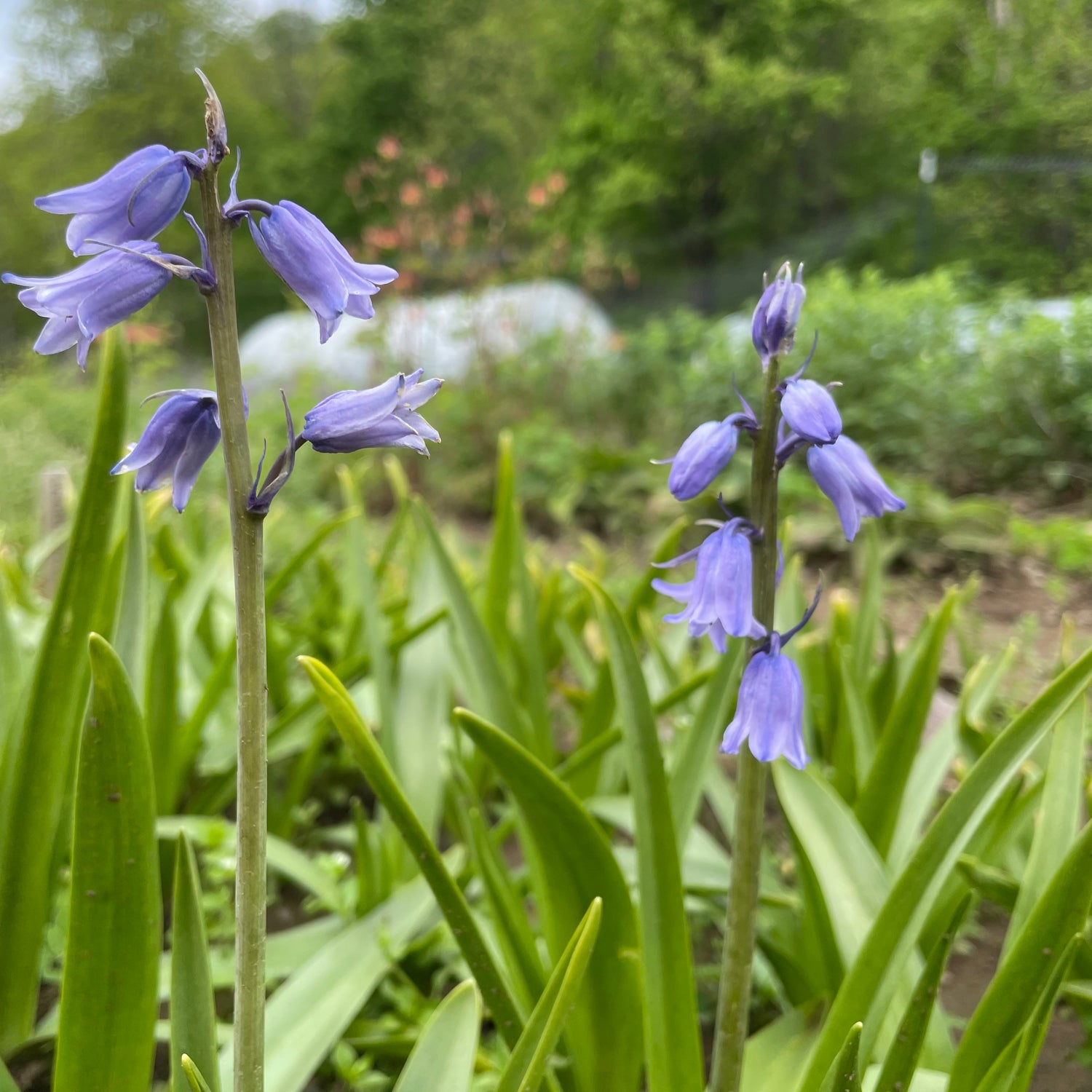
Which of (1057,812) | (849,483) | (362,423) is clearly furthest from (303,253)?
(1057,812)

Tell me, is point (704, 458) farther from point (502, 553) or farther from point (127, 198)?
point (502, 553)

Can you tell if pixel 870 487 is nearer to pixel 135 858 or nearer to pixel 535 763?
pixel 535 763

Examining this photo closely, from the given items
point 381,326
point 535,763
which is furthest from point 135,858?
point 381,326

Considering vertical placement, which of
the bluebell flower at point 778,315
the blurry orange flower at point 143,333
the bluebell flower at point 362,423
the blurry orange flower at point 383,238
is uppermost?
the blurry orange flower at point 383,238

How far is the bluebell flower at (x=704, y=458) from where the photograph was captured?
80 cm

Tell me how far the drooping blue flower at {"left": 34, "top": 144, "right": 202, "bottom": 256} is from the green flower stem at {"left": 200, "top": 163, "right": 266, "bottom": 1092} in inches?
1.6

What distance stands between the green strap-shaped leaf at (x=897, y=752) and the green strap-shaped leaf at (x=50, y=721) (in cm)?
110

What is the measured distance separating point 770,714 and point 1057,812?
57 centimetres

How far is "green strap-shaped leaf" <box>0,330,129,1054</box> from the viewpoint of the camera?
1062 mm

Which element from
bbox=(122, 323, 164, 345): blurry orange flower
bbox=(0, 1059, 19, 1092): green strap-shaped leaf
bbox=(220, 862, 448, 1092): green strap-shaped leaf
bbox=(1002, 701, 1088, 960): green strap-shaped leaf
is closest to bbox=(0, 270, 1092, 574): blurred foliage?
bbox=(122, 323, 164, 345): blurry orange flower

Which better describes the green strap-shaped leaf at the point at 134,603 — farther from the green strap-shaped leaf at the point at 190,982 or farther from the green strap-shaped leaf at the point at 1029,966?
the green strap-shaped leaf at the point at 1029,966

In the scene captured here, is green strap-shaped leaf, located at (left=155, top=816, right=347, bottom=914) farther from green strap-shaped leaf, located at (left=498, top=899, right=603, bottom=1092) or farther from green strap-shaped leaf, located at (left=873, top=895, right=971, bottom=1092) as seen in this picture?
green strap-shaped leaf, located at (left=873, top=895, right=971, bottom=1092)

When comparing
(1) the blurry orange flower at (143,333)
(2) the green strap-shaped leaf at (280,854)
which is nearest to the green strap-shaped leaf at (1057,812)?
(2) the green strap-shaped leaf at (280,854)

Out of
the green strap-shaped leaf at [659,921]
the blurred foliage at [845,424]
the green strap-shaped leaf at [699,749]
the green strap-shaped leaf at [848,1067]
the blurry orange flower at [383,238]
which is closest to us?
the green strap-shaped leaf at [848,1067]
